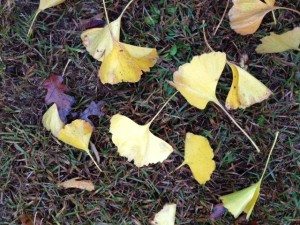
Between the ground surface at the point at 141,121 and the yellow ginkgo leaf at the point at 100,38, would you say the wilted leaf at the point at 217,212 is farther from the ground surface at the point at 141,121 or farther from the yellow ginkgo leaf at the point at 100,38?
the yellow ginkgo leaf at the point at 100,38

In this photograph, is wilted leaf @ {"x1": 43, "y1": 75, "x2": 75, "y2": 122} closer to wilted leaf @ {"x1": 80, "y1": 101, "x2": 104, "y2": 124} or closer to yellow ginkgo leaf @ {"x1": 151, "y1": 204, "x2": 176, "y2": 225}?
wilted leaf @ {"x1": 80, "y1": 101, "x2": 104, "y2": 124}

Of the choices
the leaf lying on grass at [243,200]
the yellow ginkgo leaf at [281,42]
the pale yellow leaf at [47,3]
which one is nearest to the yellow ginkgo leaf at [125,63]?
the pale yellow leaf at [47,3]

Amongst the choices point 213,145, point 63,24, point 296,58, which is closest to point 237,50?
point 296,58

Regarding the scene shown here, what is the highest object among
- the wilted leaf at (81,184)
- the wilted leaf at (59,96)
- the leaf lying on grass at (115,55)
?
the leaf lying on grass at (115,55)

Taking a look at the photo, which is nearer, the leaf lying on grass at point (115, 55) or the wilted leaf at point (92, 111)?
the leaf lying on grass at point (115, 55)

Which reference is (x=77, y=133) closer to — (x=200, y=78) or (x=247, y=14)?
(x=200, y=78)
